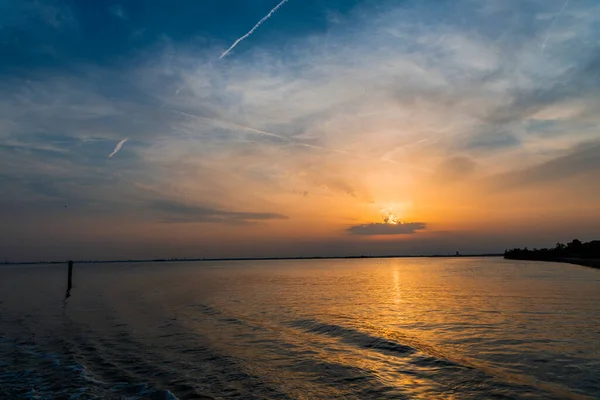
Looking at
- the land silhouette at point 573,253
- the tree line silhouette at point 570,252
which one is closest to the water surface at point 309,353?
the land silhouette at point 573,253

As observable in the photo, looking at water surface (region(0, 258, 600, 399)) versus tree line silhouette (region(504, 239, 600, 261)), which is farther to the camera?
tree line silhouette (region(504, 239, 600, 261))

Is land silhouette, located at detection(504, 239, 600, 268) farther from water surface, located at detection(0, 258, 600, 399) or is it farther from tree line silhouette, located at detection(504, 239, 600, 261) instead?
water surface, located at detection(0, 258, 600, 399)

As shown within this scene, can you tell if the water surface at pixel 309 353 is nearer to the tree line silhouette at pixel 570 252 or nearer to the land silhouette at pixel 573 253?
the land silhouette at pixel 573 253

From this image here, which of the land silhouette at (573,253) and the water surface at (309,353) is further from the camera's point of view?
the land silhouette at (573,253)

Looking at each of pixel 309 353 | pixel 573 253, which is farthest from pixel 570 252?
pixel 309 353

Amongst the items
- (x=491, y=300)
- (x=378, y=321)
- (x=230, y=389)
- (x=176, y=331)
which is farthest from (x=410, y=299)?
(x=230, y=389)

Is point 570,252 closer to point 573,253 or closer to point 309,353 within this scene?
point 573,253

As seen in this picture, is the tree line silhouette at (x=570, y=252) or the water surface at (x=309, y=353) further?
the tree line silhouette at (x=570, y=252)

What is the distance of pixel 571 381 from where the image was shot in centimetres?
1502

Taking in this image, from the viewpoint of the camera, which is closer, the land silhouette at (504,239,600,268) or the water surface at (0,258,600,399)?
the water surface at (0,258,600,399)

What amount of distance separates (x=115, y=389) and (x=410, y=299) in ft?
117

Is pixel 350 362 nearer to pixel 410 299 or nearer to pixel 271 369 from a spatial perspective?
pixel 271 369

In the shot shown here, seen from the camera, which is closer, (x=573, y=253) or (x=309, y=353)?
(x=309, y=353)

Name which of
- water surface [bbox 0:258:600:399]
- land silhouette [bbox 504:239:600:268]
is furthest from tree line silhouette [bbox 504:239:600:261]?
water surface [bbox 0:258:600:399]
